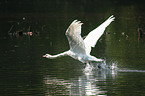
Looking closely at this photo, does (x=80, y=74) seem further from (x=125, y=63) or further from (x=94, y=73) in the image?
(x=125, y=63)

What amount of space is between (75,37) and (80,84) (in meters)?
1.51

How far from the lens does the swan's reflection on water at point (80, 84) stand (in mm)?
13727

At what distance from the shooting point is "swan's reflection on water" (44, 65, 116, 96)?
1373 centimetres

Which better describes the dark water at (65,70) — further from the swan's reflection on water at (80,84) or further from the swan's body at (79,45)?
the swan's body at (79,45)

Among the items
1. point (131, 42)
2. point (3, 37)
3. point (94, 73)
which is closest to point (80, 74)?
point (94, 73)

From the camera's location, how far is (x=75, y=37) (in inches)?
587

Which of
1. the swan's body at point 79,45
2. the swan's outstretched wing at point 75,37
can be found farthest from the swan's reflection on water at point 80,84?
the swan's outstretched wing at point 75,37

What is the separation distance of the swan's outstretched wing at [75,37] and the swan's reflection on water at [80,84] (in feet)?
3.17

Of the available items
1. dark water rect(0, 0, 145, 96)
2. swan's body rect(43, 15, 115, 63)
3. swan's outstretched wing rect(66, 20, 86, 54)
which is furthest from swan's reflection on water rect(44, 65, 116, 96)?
swan's outstretched wing rect(66, 20, 86, 54)

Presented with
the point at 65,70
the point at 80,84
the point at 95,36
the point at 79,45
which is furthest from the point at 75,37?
the point at 65,70

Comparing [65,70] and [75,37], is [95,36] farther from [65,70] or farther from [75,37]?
[75,37]

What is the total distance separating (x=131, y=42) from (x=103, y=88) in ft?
39.3

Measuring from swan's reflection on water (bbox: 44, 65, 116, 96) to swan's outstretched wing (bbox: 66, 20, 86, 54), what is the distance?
0.97 metres

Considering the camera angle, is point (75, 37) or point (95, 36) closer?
point (75, 37)
